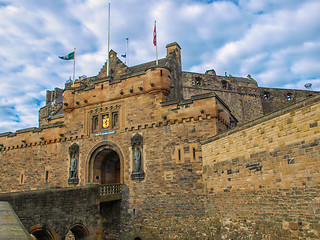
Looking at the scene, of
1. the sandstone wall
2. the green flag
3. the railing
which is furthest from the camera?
the green flag

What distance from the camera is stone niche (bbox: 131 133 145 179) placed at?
1689 cm

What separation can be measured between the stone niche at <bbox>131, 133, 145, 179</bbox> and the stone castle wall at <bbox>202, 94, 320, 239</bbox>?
4297 mm

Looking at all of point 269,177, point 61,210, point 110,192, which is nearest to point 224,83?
point 110,192

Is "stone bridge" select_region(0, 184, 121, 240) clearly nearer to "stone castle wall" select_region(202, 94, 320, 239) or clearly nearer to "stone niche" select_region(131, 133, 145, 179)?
"stone niche" select_region(131, 133, 145, 179)

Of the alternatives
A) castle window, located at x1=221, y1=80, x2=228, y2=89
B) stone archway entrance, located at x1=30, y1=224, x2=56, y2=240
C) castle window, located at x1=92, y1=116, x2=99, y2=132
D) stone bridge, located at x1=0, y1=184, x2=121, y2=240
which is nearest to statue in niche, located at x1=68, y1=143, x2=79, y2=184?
castle window, located at x1=92, y1=116, x2=99, y2=132

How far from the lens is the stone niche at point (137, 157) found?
16889mm

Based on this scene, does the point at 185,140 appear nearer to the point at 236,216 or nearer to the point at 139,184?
the point at 139,184

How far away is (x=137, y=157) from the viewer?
56.2ft

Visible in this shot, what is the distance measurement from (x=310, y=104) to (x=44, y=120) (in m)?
34.8

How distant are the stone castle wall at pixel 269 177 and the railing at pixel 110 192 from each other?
537cm

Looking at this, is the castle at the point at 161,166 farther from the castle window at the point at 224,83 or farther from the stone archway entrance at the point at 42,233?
the castle window at the point at 224,83

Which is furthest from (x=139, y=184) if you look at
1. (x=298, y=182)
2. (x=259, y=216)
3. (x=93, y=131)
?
(x=298, y=182)

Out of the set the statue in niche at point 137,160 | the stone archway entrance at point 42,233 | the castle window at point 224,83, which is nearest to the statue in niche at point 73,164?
the statue in niche at point 137,160

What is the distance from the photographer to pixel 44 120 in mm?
37938
